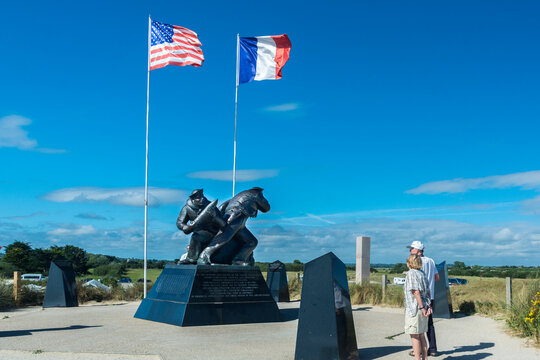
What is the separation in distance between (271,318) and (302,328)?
442cm

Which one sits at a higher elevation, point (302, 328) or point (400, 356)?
point (302, 328)

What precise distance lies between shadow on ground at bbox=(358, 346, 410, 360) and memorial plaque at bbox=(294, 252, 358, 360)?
67cm

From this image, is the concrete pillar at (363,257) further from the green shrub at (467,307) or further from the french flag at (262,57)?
the french flag at (262,57)

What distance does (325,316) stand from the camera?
727 centimetres

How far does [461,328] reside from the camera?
11.5 m

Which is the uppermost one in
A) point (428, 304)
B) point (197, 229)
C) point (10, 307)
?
point (197, 229)

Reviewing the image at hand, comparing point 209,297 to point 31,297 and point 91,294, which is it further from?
point 31,297

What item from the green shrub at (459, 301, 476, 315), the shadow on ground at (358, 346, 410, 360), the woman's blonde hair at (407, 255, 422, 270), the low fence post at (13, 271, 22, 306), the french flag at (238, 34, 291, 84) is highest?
the french flag at (238, 34, 291, 84)

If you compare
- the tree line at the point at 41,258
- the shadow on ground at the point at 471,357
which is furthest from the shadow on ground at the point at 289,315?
the tree line at the point at 41,258

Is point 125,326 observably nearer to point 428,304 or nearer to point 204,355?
point 204,355

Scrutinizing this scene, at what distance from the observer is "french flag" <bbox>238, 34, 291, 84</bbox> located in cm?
1914

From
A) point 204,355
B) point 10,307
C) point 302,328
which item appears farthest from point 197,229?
point 10,307

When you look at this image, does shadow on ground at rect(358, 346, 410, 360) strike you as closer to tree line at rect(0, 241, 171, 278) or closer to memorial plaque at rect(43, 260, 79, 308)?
memorial plaque at rect(43, 260, 79, 308)

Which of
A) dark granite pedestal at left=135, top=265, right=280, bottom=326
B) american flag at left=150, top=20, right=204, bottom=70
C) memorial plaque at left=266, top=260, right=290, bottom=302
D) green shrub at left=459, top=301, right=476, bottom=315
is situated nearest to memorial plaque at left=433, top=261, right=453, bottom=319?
green shrub at left=459, top=301, right=476, bottom=315
